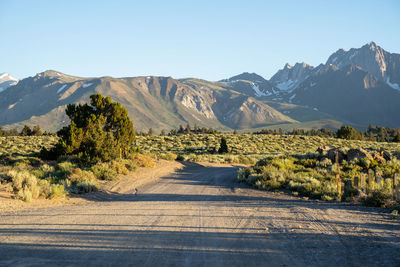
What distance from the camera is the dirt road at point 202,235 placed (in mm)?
5352

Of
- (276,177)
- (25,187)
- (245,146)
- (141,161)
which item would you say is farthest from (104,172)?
(245,146)

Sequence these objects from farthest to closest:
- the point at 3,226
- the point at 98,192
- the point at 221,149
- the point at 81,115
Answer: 1. the point at 221,149
2. the point at 81,115
3. the point at 98,192
4. the point at 3,226

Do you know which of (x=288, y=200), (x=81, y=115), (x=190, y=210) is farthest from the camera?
(x=81, y=115)

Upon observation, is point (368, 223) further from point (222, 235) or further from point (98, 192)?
point (98, 192)

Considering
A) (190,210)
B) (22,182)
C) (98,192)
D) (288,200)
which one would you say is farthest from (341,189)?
(22,182)

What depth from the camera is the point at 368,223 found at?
24.8ft

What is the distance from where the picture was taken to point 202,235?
21.9ft

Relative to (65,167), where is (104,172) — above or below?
below

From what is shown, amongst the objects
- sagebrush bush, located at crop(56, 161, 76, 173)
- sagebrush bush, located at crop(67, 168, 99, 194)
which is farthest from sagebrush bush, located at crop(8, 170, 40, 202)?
sagebrush bush, located at crop(56, 161, 76, 173)

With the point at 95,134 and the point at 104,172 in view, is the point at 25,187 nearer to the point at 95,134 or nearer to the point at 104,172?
the point at 104,172

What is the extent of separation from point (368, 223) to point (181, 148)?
119 feet

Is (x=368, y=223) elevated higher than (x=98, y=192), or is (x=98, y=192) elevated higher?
(x=368, y=223)

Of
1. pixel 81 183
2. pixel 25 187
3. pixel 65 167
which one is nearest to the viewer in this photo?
pixel 25 187

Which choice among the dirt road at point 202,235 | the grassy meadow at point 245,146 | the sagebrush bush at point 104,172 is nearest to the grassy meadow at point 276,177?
the sagebrush bush at point 104,172
